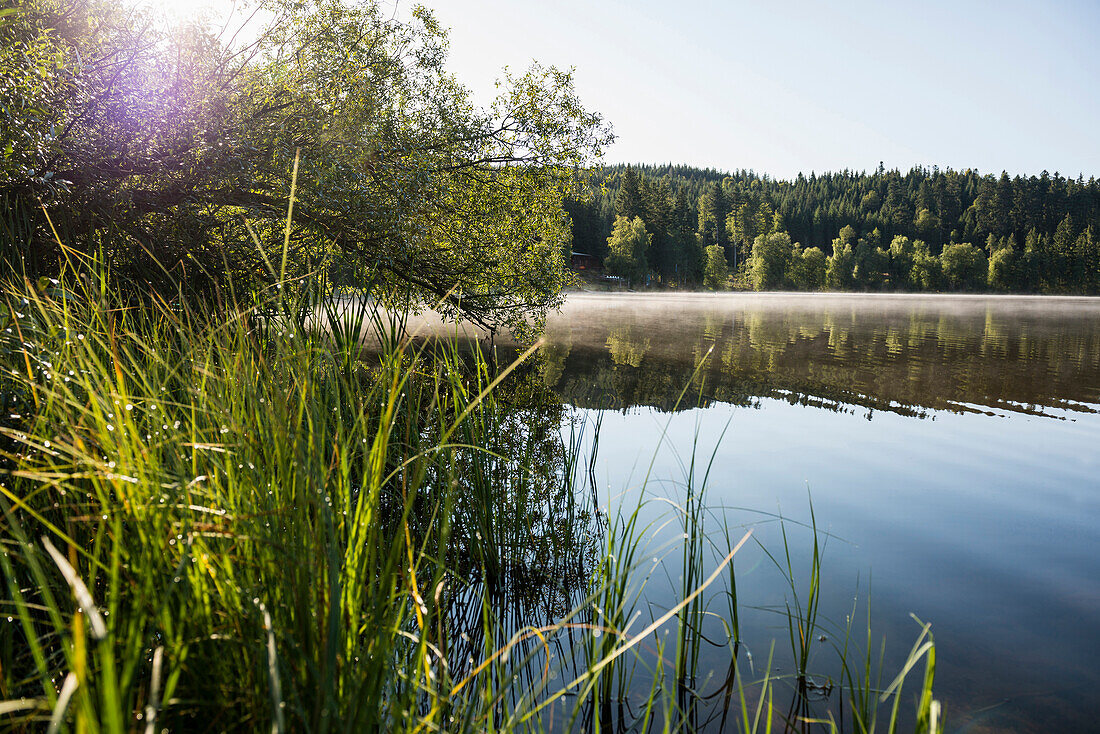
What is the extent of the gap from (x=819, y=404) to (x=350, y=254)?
27.3 feet

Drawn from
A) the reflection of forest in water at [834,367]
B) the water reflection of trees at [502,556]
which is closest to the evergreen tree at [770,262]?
the reflection of forest in water at [834,367]

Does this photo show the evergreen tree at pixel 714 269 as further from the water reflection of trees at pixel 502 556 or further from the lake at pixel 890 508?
the water reflection of trees at pixel 502 556

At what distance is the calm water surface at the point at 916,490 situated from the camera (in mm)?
3615

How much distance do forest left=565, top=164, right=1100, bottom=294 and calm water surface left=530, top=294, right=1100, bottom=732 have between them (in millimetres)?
71116

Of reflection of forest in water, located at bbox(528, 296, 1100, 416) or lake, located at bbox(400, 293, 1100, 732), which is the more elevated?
reflection of forest in water, located at bbox(528, 296, 1100, 416)

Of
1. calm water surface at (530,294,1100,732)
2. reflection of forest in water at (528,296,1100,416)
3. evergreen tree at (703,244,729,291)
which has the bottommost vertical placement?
calm water surface at (530,294,1100,732)

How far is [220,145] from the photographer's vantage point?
721cm

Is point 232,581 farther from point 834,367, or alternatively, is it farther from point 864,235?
point 864,235

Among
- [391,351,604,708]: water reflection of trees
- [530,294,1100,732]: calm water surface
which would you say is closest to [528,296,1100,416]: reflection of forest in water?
[530,294,1100,732]: calm water surface

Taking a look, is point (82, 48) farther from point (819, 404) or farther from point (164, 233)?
point (819, 404)

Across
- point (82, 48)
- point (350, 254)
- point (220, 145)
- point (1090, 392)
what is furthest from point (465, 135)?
point (1090, 392)

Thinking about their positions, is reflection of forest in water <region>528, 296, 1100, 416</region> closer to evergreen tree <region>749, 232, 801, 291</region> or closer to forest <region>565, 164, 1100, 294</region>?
forest <region>565, 164, 1100, 294</region>

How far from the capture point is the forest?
94312mm

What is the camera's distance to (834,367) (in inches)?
617
